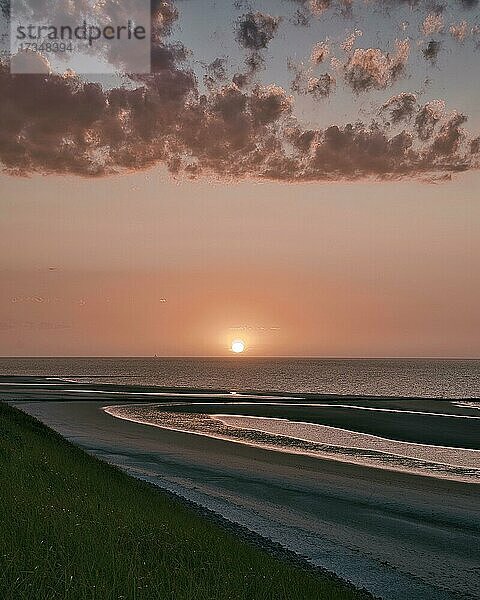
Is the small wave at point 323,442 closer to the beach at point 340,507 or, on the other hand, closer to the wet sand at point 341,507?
the beach at point 340,507

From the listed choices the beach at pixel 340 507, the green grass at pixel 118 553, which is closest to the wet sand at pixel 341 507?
the beach at pixel 340 507

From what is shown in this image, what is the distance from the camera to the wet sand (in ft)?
59.2

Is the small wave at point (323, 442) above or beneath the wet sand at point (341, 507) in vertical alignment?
beneath

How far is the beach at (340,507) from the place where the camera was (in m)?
18.1

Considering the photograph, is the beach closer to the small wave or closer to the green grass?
the green grass

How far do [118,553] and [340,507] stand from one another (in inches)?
533

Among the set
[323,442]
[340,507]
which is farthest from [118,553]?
[323,442]

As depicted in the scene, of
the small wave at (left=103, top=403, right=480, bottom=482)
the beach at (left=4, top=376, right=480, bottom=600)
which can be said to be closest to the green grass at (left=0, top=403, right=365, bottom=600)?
the beach at (left=4, top=376, right=480, bottom=600)

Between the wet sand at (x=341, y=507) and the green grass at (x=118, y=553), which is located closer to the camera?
the green grass at (x=118, y=553)

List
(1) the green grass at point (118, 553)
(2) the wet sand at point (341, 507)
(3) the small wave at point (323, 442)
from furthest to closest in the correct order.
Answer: (3) the small wave at point (323, 442), (2) the wet sand at point (341, 507), (1) the green grass at point (118, 553)

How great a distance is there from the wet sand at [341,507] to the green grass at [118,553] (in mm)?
2112

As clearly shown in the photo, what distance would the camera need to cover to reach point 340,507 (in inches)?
1030

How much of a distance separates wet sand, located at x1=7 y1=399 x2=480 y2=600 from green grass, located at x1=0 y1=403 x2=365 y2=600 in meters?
2.11

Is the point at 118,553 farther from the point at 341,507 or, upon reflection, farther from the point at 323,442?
the point at 323,442
